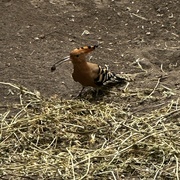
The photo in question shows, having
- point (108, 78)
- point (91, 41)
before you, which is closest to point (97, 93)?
point (108, 78)

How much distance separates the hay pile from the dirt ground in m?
0.30

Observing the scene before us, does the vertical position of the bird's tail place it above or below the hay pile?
below

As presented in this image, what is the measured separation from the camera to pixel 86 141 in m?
4.85

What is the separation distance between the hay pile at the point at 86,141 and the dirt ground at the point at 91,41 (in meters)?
0.30

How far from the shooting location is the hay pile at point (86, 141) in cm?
440

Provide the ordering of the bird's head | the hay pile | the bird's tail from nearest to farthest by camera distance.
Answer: the hay pile → the bird's head → the bird's tail

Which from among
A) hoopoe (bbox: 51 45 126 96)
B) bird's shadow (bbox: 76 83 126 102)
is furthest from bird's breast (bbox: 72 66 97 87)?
bird's shadow (bbox: 76 83 126 102)

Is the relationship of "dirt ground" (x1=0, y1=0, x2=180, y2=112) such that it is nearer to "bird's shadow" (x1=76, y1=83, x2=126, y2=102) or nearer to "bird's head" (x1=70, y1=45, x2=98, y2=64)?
"bird's shadow" (x1=76, y1=83, x2=126, y2=102)

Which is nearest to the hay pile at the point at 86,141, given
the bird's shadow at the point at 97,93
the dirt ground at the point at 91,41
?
the bird's shadow at the point at 97,93

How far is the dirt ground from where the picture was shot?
598 centimetres

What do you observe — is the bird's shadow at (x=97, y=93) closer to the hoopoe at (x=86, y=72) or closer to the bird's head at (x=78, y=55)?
the hoopoe at (x=86, y=72)

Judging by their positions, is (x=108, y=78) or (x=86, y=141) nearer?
(x=86, y=141)

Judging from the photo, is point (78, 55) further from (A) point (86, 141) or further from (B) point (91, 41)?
(B) point (91, 41)

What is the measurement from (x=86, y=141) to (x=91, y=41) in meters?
2.63
